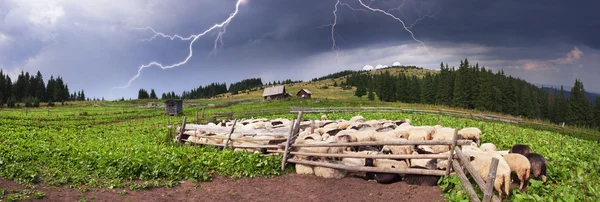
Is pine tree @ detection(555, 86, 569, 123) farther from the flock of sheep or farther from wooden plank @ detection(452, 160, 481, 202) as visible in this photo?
wooden plank @ detection(452, 160, 481, 202)

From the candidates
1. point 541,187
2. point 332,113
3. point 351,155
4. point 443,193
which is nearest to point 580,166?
point 541,187

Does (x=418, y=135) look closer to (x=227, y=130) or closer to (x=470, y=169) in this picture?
(x=470, y=169)

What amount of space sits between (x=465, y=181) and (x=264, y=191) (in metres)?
5.29

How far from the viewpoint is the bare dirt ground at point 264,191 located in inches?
350

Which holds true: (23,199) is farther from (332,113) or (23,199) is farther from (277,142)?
(332,113)

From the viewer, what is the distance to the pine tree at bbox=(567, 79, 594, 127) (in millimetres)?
76562

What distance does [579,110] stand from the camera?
253 feet

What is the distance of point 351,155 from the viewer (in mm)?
11172

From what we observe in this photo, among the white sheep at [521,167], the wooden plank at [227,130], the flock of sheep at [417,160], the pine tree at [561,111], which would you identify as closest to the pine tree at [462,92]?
the pine tree at [561,111]

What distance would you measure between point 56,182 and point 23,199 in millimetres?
1366

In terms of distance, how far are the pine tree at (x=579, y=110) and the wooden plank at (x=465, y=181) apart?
8629cm

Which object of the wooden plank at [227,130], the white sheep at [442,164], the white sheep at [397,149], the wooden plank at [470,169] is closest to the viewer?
the wooden plank at [470,169]

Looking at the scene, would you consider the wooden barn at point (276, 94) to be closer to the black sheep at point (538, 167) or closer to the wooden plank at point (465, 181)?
the wooden plank at point (465, 181)


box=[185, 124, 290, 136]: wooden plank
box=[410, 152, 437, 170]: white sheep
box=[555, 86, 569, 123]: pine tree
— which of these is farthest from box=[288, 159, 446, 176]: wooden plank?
box=[555, 86, 569, 123]: pine tree
